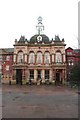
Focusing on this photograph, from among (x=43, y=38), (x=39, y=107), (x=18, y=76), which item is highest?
(x=43, y=38)

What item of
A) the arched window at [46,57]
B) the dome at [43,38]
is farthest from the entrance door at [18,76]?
the dome at [43,38]

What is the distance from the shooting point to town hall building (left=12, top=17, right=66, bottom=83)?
201 ft

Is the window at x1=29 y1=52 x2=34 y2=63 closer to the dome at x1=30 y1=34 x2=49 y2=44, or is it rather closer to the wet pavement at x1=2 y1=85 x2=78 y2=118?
the dome at x1=30 y1=34 x2=49 y2=44

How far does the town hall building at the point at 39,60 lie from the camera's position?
201 feet

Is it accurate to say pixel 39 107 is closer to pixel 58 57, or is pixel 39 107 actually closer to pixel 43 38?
pixel 58 57

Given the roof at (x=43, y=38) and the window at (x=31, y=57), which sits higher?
the roof at (x=43, y=38)

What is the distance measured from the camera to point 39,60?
2458 inches

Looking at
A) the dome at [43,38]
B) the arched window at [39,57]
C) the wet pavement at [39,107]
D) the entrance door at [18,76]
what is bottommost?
the wet pavement at [39,107]

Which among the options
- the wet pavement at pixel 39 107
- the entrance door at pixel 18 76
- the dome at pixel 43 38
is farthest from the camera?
the dome at pixel 43 38

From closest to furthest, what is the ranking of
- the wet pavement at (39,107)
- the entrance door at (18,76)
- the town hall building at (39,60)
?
1. the wet pavement at (39,107)
2. the town hall building at (39,60)
3. the entrance door at (18,76)

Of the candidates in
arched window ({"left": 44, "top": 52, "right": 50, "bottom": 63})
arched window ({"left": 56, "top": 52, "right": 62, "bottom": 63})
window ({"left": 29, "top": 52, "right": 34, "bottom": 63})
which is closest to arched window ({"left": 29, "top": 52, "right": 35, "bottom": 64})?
window ({"left": 29, "top": 52, "right": 34, "bottom": 63})

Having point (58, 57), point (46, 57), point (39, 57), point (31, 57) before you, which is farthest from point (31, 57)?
point (58, 57)

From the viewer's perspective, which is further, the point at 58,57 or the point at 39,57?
the point at 39,57

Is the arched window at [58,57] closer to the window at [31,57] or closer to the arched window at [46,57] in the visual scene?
the arched window at [46,57]
